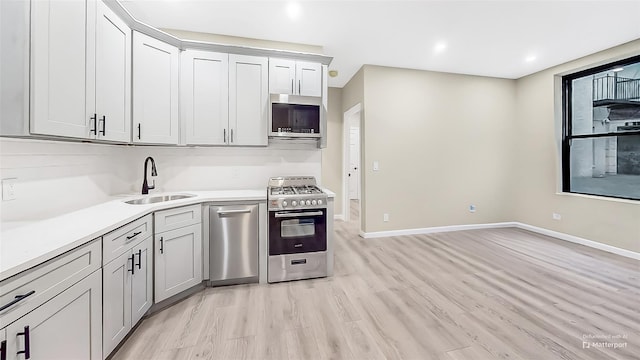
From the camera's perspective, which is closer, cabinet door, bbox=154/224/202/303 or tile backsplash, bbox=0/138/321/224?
tile backsplash, bbox=0/138/321/224

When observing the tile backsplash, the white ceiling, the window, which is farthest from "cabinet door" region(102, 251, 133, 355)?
the window

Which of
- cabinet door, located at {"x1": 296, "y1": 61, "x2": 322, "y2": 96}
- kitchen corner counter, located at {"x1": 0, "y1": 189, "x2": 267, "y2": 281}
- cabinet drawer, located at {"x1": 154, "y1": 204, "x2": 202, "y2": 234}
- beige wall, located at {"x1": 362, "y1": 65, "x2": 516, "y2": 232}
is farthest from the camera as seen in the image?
beige wall, located at {"x1": 362, "y1": 65, "x2": 516, "y2": 232}

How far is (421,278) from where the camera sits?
2826 mm

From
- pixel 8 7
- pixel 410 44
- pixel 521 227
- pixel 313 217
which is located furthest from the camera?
pixel 521 227

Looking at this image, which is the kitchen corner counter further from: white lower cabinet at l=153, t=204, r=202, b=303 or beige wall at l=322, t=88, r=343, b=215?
beige wall at l=322, t=88, r=343, b=215

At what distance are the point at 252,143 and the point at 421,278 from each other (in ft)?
7.89

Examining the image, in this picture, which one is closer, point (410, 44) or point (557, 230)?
point (410, 44)

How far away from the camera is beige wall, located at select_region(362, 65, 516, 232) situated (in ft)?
14.0

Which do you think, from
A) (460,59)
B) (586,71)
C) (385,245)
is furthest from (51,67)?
(586,71)

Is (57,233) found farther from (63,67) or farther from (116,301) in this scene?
(63,67)

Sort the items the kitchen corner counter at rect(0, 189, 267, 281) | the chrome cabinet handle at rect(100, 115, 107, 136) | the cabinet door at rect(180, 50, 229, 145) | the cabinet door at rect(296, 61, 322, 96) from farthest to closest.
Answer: the cabinet door at rect(296, 61, 322, 96), the cabinet door at rect(180, 50, 229, 145), the chrome cabinet handle at rect(100, 115, 107, 136), the kitchen corner counter at rect(0, 189, 267, 281)

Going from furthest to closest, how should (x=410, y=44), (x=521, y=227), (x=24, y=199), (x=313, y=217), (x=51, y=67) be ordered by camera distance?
1. (x=521, y=227)
2. (x=410, y=44)
3. (x=313, y=217)
4. (x=24, y=199)
5. (x=51, y=67)

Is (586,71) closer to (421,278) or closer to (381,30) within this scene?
(381,30)

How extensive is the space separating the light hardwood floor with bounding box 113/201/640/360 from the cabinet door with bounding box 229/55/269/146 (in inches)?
64.6
